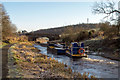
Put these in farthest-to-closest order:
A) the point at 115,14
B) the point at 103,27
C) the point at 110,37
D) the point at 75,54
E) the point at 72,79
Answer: the point at 103,27, the point at 110,37, the point at 115,14, the point at 75,54, the point at 72,79

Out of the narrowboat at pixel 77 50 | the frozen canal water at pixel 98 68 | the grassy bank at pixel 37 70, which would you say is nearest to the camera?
the grassy bank at pixel 37 70

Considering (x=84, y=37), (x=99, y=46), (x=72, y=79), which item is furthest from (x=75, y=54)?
(x=84, y=37)

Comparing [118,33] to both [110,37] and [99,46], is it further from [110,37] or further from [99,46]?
[99,46]

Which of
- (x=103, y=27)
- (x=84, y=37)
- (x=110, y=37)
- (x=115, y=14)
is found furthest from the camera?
(x=84, y=37)

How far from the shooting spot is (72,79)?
8.88m

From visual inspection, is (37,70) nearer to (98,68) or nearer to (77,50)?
(98,68)

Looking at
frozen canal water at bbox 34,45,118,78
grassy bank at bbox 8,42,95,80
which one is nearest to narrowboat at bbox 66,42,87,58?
frozen canal water at bbox 34,45,118,78

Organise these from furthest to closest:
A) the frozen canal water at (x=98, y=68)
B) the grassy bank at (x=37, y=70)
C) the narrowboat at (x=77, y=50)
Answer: the narrowboat at (x=77, y=50) → the frozen canal water at (x=98, y=68) → the grassy bank at (x=37, y=70)

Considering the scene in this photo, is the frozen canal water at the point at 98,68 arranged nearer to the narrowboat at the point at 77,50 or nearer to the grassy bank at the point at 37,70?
the grassy bank at the point at 37,70

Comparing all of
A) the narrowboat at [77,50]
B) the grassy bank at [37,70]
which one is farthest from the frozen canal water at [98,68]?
the narrowboat at [77,50]

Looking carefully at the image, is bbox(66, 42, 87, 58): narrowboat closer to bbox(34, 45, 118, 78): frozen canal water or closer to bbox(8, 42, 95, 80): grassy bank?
bbox(34, 45, 118, 78): frozen canal water

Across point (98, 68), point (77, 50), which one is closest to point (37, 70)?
point (98, 68)

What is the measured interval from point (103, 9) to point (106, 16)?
1.41 meters

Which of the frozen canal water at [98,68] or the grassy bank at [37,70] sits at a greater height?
the grassy bank at [37,70]
